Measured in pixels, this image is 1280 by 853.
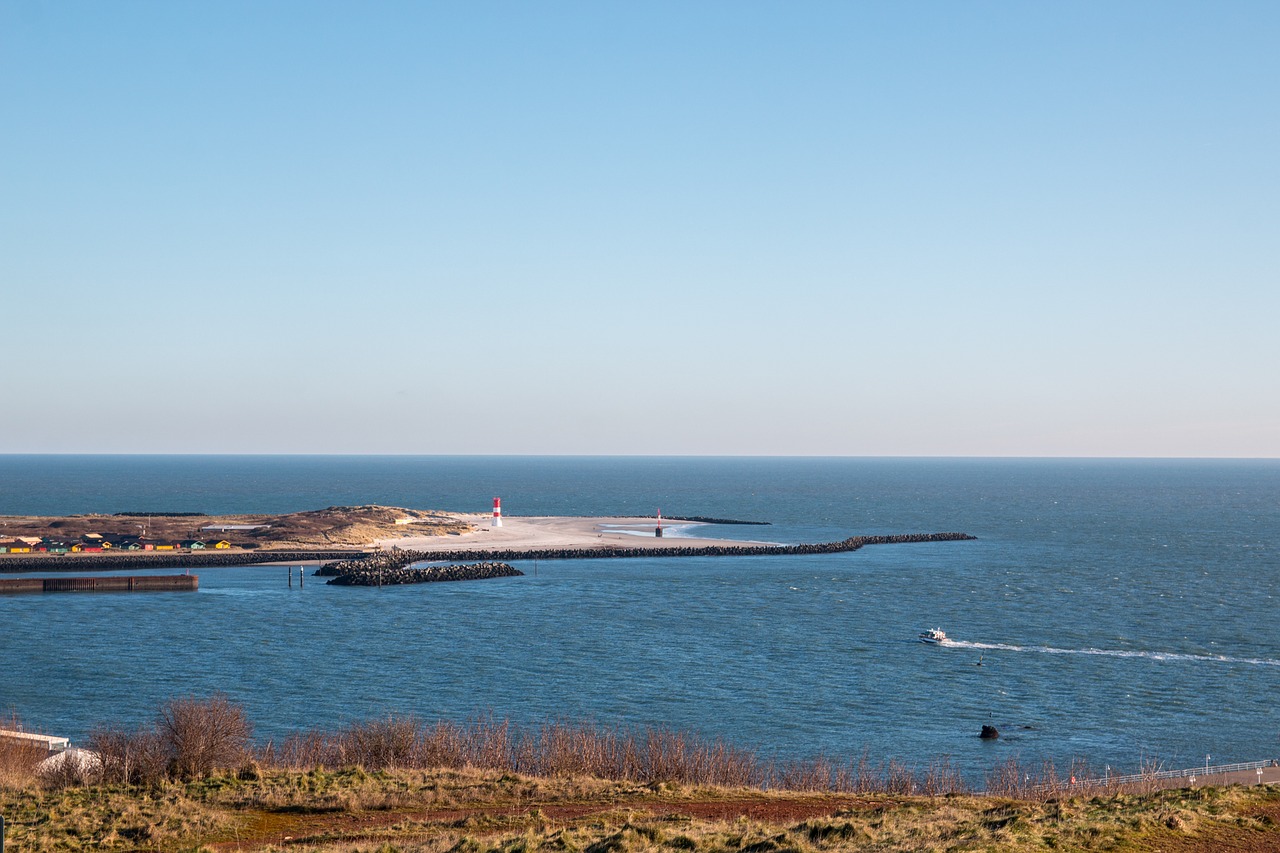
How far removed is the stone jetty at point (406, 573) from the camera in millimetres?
97625

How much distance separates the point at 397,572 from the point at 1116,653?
2404 inches

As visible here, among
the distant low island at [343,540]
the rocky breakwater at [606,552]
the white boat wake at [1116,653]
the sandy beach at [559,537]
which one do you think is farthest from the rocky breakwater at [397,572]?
the white boat wake at [1116,653]

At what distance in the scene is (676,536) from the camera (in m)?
142

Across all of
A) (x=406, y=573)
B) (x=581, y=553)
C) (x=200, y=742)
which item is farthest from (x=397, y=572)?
(x=200, y=742)

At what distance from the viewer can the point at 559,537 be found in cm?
13388

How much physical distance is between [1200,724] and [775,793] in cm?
2636

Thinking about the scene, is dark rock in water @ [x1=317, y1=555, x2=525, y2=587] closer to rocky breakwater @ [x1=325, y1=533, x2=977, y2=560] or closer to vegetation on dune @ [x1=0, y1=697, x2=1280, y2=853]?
rocky breakwater @ [x1=325, y1=533, x2=977, y2=560]

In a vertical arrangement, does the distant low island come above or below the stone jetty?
above

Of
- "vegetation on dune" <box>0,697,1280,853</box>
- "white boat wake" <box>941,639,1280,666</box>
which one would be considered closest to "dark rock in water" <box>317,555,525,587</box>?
"white boat wake" <box>941,639,1280,666</box>

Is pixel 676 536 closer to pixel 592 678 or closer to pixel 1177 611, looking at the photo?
pixel 1177 611

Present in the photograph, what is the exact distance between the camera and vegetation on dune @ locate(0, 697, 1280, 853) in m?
23.5

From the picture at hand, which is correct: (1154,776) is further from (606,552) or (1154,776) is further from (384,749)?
(606,552)

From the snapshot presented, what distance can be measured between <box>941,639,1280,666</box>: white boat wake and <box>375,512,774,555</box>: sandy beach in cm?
5699

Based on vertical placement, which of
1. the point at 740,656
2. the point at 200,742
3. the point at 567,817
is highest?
the point at 200,742
